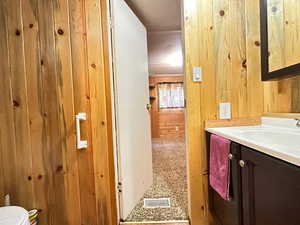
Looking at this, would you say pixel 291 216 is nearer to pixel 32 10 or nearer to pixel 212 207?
pixel 212 207

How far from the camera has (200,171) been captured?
1.46 meters

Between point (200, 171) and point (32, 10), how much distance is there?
1819mm

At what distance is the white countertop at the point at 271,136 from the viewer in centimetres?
70

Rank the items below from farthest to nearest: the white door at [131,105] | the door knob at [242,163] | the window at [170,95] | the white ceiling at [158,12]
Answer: the window at [170,95]
the white ceiling at [158,12]
the white door at [131,105]
the door knob at [242,163]

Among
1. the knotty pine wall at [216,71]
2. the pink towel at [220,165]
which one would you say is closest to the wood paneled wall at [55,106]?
the knotty pine wall at [216,71]

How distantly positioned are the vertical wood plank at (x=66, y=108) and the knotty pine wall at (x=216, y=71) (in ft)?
3.02

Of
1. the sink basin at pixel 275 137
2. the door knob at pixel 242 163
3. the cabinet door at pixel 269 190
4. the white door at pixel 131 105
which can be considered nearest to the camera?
the cabinet door at pixel 269 190

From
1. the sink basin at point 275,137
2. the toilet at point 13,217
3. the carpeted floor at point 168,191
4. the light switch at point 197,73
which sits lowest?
the carpeted floor at point 168,191

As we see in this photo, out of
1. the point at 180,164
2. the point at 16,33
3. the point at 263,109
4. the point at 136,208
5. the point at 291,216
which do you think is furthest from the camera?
the point at 180,164

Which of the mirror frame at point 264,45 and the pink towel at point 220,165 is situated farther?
the mirror frame at point 264,45

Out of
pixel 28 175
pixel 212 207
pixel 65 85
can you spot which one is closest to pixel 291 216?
pixel 212 207

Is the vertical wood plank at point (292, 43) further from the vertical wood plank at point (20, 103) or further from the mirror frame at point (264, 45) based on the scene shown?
the vertical wood plank at point (20, 103)

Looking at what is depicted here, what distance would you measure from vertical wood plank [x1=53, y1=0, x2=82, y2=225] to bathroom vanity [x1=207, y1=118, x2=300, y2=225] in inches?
42.5

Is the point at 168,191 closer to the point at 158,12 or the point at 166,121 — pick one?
the point at 158,12
